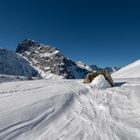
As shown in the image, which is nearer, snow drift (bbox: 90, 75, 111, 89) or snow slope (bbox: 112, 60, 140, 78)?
snow drift (bbox: 90, 75, 111, 89)

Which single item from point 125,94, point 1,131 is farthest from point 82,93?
point 1,131

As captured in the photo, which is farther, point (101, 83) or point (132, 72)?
point (132, 72)

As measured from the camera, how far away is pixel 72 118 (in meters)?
5.75

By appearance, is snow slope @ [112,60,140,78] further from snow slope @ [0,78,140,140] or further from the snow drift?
snow slope @ [0,78,140,140]

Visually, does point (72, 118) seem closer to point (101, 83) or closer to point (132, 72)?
point (101, 83)

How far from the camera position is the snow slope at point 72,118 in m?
4.61

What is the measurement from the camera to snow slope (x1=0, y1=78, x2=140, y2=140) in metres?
4.61

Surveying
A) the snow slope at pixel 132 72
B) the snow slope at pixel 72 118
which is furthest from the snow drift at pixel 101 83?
the snow slope at pixel 132 72

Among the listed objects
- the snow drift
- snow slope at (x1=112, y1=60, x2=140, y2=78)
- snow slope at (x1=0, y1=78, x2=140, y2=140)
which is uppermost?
snow slope at (x1=112, y1=60, x2=140, y2=78)

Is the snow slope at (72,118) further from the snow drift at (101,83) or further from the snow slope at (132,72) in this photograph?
the snow slope at (132,72)

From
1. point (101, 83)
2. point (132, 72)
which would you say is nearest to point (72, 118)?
point (101, 83)

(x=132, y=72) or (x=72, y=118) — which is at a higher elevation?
(x=132, y=72)

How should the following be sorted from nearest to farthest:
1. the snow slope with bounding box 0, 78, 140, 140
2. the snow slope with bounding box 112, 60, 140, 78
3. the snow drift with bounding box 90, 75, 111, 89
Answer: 1. the snow slope with bounding box 0, 78, 140, 140
2. the snow drift with bounding box 90, 75, 111, 89
3. the snow slope with bounding box 112, 60, 140, 78

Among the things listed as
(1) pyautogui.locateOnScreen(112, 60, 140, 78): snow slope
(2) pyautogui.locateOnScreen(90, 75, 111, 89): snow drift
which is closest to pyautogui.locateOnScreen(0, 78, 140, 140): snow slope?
(2) pyautogui.locateOnScreen(90, 75, 111, 89): snow drift
